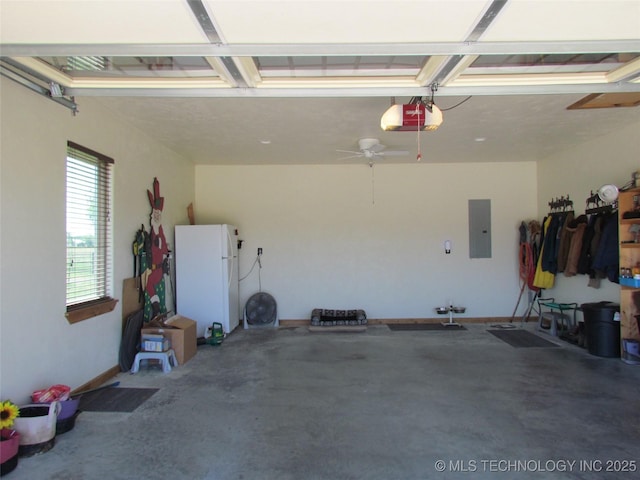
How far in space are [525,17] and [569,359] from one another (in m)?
4.19

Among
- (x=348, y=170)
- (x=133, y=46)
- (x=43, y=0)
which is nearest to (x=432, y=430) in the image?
(x=133, y=46)

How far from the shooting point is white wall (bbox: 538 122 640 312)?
15.5 ft

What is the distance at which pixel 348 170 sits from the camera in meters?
6.77

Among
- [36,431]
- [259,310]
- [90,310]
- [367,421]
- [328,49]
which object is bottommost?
[367,421]

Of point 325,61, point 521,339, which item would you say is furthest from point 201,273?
point 521,339

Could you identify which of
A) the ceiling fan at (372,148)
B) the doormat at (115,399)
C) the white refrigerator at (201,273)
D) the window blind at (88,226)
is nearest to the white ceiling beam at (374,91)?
the window blind at (88,226)

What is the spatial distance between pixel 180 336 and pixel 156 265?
110 centimetres

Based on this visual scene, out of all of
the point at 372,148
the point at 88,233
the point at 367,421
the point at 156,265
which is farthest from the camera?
the point at 372,148

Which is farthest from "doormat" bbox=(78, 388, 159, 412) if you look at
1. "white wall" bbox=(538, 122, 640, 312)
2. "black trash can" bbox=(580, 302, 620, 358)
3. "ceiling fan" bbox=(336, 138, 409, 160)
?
"white wall" bbox=(538, 122, 640, 312)

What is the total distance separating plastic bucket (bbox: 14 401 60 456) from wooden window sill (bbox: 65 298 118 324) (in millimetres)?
902

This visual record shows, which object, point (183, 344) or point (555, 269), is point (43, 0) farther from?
point (555, 269)

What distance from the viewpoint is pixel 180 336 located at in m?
4.49

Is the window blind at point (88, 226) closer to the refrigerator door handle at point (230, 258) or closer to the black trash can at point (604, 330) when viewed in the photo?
the refrigerator door handle at point (230, 258)

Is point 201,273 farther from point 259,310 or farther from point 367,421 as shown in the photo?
point 367,421
